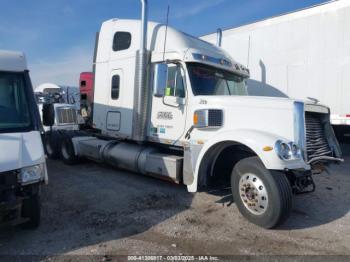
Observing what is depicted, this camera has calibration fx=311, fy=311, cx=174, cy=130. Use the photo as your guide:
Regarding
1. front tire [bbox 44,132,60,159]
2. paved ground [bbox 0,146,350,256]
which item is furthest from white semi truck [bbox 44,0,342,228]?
front tire [bbox 44,132,60,159]

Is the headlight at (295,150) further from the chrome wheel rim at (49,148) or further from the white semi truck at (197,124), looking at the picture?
the chrome wheel rim at (49,148)

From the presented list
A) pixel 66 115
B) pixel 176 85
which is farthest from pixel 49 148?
pixel 176 85

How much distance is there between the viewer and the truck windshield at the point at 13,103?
158 inches

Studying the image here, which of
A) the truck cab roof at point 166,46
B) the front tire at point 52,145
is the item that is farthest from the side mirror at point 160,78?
the front tire at point 52,145

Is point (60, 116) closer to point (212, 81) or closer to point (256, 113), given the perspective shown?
point (212, 81)

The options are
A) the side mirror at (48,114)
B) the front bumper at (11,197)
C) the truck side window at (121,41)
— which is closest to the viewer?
the front bumper at (11,197)

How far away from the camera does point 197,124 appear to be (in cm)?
523

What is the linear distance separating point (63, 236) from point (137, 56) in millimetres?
3734

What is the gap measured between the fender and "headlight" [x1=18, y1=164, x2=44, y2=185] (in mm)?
2369

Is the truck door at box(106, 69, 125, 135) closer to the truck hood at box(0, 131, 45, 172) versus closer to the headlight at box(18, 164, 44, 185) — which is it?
the truck hood at box(0, 131, 45, 172)

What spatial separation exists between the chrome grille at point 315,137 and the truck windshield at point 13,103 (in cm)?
392

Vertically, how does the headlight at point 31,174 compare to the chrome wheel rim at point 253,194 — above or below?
above

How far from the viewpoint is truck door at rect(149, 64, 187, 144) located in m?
5.50

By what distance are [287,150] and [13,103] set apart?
3.68 m
